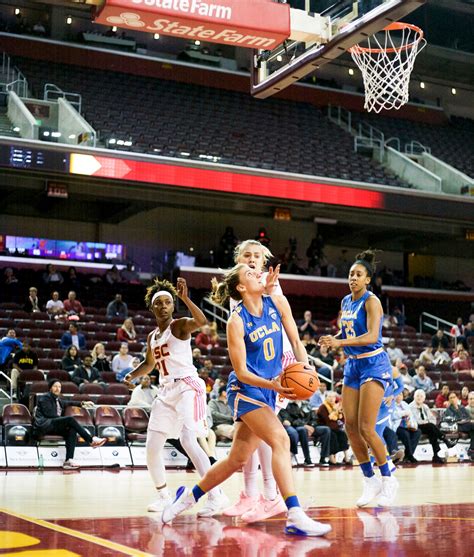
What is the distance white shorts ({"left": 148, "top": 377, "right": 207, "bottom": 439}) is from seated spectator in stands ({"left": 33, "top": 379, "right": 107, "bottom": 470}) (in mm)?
5661

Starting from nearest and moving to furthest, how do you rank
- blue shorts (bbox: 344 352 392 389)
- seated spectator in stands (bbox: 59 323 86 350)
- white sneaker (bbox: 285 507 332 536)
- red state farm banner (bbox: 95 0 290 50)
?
white sneaker (bbox: 285 507 332 536)
blue shorts (bbox: 344 352 392 389)
red state farm banner (bbox: 95 0 290 50)
seated spectator in stands (bbox: 59 323 86 350)

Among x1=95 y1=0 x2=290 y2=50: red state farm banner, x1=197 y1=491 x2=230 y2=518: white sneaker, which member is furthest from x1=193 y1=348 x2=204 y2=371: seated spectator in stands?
x1=197 y1=491 x2=230 y2=518: white sneaker

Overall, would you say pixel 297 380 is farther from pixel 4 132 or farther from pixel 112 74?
pixel 112 74

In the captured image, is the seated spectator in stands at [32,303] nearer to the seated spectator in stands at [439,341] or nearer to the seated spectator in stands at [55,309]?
the seated spectator in stands at [55,309]

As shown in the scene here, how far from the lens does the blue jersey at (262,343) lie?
553 centimetres

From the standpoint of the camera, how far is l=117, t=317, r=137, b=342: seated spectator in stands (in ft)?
56.9

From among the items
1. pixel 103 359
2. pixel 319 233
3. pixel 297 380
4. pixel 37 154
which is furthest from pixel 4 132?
pixel 297 380

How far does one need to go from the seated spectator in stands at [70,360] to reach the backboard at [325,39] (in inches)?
259

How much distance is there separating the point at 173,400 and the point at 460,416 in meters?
10.3

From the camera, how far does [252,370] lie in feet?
18.2

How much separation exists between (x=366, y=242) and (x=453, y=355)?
30.6 ft

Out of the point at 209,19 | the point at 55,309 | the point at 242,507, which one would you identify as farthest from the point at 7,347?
the point at 242,507

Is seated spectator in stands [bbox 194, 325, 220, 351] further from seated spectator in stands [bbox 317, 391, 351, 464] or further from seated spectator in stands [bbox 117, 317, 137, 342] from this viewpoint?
seated spectator in stands [bbox 317, 391, 351, 464]

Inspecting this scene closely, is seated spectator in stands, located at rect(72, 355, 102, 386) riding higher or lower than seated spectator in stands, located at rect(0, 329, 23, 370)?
lower
